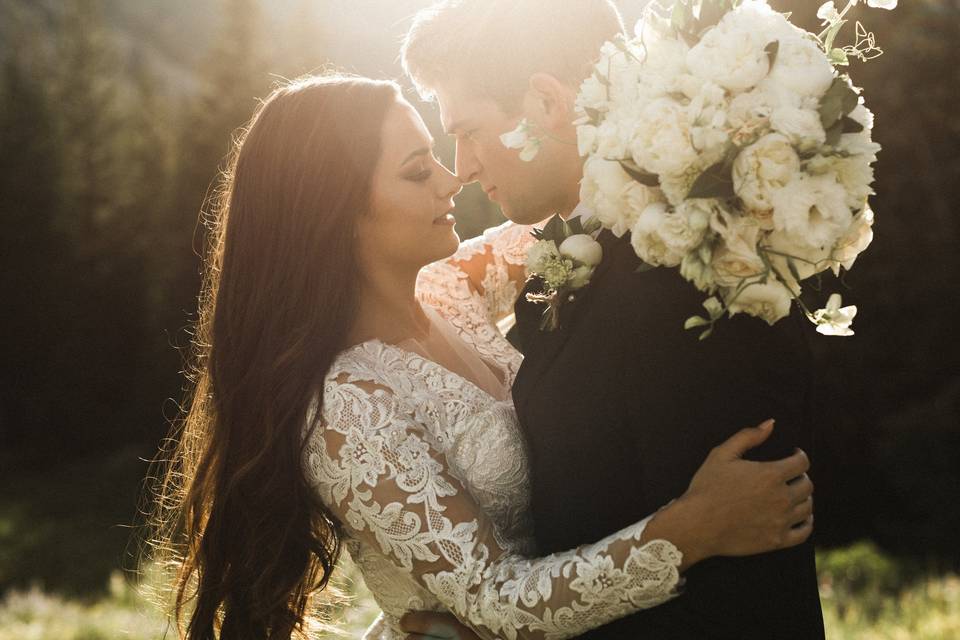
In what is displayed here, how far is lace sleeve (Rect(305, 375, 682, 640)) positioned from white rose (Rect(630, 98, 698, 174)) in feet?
3.25

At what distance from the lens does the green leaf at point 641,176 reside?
2465mm

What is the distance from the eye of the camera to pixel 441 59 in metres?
3.67

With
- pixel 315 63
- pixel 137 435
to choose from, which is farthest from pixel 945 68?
pixel 137 435

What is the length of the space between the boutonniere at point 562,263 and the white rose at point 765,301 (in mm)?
485

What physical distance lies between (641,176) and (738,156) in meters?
0.23

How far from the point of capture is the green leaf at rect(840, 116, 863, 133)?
2.46m

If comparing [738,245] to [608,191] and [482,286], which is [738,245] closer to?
[608,191]

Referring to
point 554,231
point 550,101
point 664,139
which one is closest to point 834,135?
point 664,139

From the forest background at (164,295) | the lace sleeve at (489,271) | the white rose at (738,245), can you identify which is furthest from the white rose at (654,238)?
the forest background at (164,295)

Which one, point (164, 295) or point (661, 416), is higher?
point (164, 295)

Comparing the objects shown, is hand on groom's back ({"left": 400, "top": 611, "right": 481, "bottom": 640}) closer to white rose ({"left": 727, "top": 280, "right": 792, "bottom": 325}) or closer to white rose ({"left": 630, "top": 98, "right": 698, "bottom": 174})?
white rose ({"left": 727, "top": 280, "right": 792, "bottom": 325})

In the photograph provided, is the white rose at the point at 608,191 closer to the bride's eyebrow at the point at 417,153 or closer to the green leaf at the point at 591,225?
the green leaf at the point at 591,225

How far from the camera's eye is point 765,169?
2328mm

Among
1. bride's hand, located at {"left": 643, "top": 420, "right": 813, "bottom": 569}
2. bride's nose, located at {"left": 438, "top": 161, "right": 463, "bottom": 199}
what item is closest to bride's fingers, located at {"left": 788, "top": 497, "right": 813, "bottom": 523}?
bride's hand, located at {"left": 643, "top": 420, "right": 813, "bottom": 569}
